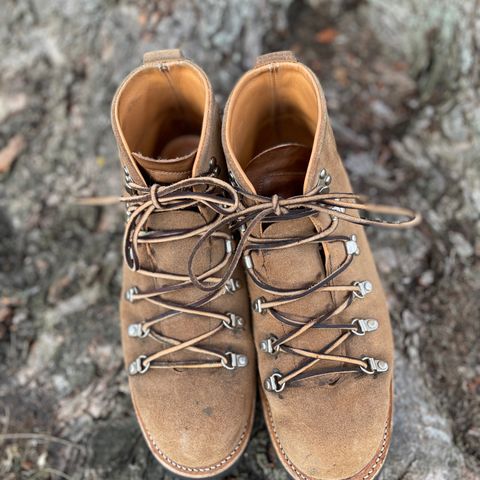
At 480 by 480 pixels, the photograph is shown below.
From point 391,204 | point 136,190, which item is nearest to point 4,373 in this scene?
point 136,190

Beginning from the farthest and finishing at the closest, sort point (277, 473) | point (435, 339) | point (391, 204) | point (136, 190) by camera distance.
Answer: point (391, 204)
point (435, 339)
point (277, 473)
point (136, 190)

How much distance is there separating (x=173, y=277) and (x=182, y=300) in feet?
0.30

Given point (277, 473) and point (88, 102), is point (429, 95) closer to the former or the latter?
point (88, 102)

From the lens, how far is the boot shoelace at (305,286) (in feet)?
5.49

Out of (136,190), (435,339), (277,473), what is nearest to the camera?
(136,190)

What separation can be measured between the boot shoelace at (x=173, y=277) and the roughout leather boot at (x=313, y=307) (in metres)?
0.09

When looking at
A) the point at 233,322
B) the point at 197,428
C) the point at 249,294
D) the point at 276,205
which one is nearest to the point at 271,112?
the point at 276,205

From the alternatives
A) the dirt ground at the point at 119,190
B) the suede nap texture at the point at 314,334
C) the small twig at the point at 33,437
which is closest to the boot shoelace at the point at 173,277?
the suede nap texture at the point at 314,334

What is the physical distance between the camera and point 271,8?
280 centimetres

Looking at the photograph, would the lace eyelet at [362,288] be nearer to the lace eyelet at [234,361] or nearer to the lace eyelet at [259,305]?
the lace eyelet at [259,305]

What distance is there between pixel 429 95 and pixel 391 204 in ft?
2.04

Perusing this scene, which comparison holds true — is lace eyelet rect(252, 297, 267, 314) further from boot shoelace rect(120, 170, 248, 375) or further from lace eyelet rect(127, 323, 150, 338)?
lace eyelet rect(127, 323, 150, 338)

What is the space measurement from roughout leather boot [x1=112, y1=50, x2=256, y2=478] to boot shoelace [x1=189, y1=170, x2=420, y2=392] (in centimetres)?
8

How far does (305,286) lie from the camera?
176 centimetres
